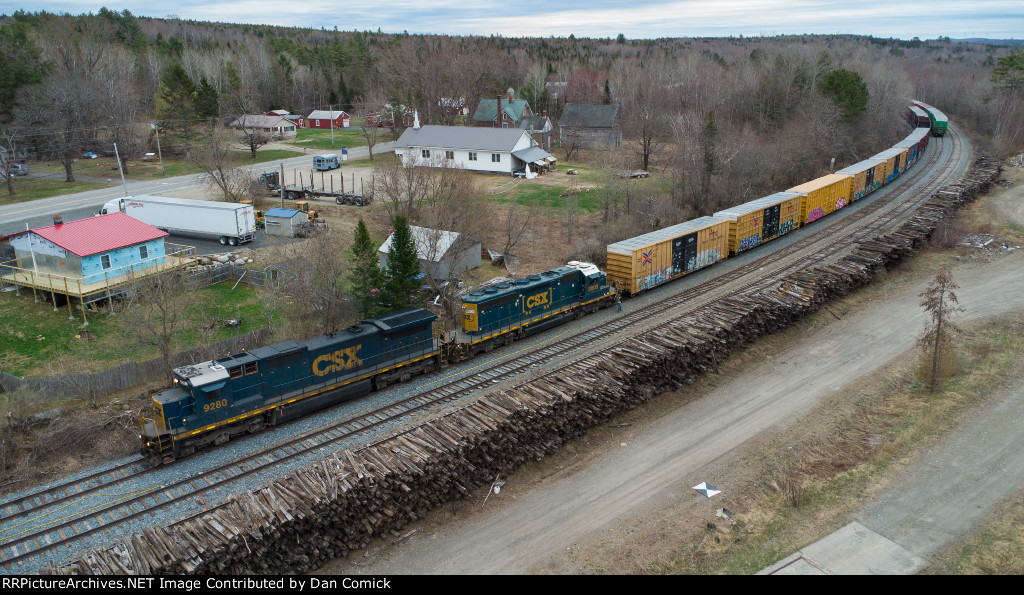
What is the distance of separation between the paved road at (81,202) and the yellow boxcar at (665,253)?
1634 inches

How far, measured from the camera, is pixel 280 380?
24250 millimetres

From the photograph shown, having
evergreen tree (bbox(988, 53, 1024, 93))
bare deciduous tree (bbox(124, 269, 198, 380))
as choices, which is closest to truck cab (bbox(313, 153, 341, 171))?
bare deciduous tree (bbox(124, 269, 198, 380))

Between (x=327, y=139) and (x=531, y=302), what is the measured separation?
3089 inches

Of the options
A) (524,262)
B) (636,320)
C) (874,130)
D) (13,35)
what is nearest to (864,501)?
(636,320)

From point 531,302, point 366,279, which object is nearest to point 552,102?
point 531,302

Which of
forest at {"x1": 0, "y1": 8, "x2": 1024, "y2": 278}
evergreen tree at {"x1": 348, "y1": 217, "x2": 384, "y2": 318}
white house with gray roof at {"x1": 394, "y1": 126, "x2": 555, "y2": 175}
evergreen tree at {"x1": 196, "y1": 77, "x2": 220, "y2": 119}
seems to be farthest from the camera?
evergreen tree at {"x1": 196, "y1": 77, "x2": 220, "y2": 119}

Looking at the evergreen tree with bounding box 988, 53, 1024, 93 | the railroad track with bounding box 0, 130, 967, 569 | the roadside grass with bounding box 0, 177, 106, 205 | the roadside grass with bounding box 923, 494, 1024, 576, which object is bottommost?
the roadside grass with bounding box 923, 494, 1024, 576

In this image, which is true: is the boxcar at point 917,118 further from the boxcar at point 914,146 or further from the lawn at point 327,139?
the lawn at point 327,139

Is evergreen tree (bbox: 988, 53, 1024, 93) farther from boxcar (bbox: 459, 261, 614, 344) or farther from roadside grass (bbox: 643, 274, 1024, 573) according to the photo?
boxcar (bbox: 459, 261, 614, 344)

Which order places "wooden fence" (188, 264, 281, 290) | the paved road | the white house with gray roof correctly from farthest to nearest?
the white house with gray roof, the paved road, "wooden fence" (188, 264, 281, 290)

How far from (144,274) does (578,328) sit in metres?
23.3

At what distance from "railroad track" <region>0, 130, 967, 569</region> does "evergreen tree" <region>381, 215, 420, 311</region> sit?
4634 millimetres

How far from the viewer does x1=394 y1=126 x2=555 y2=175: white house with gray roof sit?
75062 mm

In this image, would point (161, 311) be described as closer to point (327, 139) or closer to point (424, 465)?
point (424, 465)
